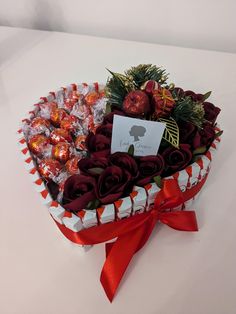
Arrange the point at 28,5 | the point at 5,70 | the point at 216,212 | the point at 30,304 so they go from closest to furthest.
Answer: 1. the point at 30,304
2. the point at 216,212
3. the point at 5,70
4. the point at 28,5

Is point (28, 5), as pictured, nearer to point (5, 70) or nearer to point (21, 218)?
point (5, 70)

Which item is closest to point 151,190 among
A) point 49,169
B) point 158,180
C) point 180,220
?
point 158,180

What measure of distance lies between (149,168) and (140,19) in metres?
0.89

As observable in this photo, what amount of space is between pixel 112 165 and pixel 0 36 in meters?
1.16

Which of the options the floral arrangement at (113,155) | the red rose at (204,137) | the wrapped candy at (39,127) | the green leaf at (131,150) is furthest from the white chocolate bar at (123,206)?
the wrapped candy at (39,127)

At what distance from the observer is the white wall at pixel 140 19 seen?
125cm

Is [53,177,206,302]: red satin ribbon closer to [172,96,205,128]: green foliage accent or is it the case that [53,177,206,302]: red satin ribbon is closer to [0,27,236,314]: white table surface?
[0,27,236,314]: white table surface

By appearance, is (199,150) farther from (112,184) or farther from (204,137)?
(112,184)

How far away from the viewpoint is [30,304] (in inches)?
25.8

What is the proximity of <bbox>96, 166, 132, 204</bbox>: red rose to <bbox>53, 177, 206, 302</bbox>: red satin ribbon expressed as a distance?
0.23 feet

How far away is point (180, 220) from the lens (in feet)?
2.41

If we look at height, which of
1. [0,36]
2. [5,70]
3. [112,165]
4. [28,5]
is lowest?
[112,165]

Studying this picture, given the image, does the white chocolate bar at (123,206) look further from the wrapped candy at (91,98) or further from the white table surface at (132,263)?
the wrapped candy at (91,98)

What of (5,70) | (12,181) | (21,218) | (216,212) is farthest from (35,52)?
(216,212)
